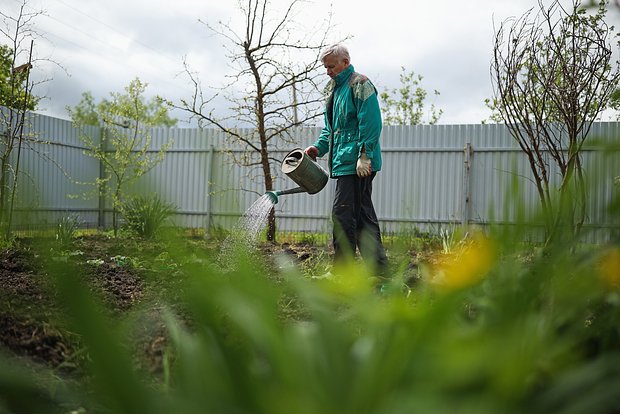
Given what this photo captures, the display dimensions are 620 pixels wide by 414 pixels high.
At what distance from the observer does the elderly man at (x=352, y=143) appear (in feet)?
12.8

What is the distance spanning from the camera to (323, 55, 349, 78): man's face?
4.07 m

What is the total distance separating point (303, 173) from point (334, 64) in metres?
0.79

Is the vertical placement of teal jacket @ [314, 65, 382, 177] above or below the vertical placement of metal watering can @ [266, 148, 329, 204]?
above

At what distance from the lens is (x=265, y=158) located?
7.54m

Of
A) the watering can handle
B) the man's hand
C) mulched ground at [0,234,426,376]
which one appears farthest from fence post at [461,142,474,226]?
the watering can handle

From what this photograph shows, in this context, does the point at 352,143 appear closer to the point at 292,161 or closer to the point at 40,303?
the point at 292,161

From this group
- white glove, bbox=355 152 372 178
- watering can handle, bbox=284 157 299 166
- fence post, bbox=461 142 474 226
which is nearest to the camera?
white glove, bbox=355 152 372 178

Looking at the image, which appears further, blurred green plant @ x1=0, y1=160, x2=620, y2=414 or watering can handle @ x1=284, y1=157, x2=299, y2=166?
watering can handle @ x1=284, y1=157, x2=299, y2=166

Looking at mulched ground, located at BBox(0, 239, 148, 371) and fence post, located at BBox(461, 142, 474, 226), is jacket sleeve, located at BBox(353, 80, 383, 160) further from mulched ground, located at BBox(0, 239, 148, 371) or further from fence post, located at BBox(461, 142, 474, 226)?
fence post, located at BBox(461, 142, 474, 226)

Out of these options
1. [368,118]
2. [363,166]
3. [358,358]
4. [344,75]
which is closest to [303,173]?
[363,166]

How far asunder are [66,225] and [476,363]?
193 inches

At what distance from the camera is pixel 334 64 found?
408 cm

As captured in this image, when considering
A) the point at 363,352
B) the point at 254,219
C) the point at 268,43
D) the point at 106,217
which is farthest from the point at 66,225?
the point at 106,217

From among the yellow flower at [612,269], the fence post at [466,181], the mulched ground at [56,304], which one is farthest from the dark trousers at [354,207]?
the fence post at [466,181]
